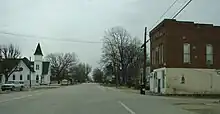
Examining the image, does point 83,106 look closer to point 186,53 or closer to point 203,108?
point 203,108

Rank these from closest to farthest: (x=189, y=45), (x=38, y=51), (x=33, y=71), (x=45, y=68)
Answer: (x=189, y=45) < (x=33, y=71) < (x=38, y=51) < (x=45, y=68)

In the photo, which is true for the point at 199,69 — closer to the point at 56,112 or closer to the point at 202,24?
the point at 202,24

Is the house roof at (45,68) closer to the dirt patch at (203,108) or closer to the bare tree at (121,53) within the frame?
the bare tree at (121,53)

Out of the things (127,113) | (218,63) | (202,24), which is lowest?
(127,113)

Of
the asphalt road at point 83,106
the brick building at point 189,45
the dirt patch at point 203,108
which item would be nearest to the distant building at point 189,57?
the brick building at point 189,45

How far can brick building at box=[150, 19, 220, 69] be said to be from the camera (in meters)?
44.8

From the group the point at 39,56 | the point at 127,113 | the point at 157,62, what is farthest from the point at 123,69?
the point at 127,113

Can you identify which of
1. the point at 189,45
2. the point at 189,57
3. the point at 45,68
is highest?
the point at 189,45

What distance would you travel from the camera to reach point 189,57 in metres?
45.3

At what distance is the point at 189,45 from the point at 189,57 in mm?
1467

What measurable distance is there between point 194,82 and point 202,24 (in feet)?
23.8

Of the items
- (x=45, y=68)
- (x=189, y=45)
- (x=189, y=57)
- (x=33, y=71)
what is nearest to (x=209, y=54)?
(x=189, y=57)

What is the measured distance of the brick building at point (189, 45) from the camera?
147 feet

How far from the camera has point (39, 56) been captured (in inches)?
4823
